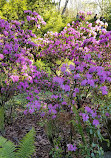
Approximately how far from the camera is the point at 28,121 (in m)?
4.27

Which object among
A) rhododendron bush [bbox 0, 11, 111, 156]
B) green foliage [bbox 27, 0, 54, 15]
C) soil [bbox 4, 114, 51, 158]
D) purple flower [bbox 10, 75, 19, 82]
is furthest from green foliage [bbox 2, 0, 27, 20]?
soil [bbox 4, 114, 51, 158]

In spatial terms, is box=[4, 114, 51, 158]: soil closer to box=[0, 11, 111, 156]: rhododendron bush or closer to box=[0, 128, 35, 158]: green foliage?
box=[0, 11, 111, 156]: rhododendron bush

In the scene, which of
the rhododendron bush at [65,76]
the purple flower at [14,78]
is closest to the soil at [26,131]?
the rhododendron bush at [65,76]

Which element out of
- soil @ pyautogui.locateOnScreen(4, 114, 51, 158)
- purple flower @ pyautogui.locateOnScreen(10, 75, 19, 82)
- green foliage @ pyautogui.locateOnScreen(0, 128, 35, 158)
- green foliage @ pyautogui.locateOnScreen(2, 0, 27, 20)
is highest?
green foliage @ pyautogui.locateOnScreen(2, 0, 27, 20)

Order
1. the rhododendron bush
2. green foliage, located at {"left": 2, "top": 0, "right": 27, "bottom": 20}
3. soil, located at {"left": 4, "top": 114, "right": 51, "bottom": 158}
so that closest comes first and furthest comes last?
the rhododendron bush → soil, located at {"left": 4, "top": 114, "right": 51, "bottom": 158} → green foliage, located at {"left": 2, "top": 0, "right": 27, "bottom": 20}

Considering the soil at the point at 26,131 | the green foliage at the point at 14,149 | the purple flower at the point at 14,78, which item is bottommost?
the soil at the point at 26,131

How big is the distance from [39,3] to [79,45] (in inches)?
227

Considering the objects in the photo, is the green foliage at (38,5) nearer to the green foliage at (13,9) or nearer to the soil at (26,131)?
the green foliage at (13,9)

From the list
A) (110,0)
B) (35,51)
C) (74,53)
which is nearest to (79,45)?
(74,53)

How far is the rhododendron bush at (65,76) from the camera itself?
91.4 inches

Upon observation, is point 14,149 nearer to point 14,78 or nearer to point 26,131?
point 14,78

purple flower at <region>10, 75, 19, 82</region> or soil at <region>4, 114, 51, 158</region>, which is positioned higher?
purple flower at <region>10, 75, 19, 82</region>

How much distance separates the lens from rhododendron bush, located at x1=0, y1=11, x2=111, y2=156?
2.32 meters

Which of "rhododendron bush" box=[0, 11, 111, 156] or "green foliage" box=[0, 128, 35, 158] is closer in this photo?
"green foliage" box=[0, 128, 35, 158]
